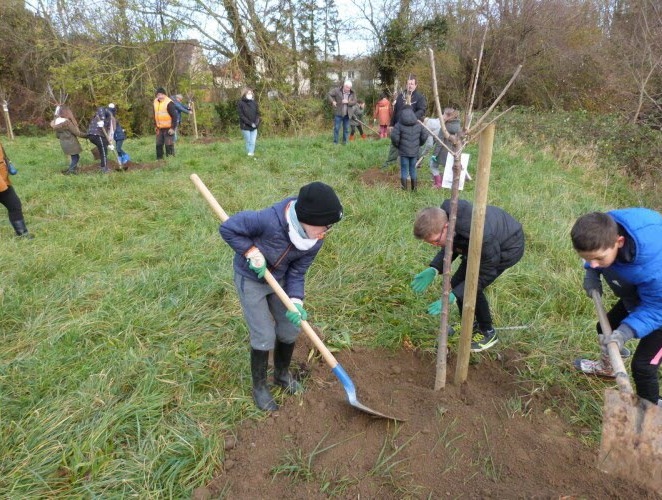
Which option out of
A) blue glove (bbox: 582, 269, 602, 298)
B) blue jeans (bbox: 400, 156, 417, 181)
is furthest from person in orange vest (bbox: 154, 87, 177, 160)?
blue glove (bbox: 582, 269, 602, 298)

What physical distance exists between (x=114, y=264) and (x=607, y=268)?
166 inches

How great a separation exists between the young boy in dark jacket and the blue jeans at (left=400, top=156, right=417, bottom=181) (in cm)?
400

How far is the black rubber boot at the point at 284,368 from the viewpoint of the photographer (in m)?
2.70

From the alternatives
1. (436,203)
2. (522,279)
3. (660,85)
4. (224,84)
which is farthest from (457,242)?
(224,84)

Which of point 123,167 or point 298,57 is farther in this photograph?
A: point 298,57

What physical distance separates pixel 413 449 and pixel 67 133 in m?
9.15

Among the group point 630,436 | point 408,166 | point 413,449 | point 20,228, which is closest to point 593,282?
point 630,436

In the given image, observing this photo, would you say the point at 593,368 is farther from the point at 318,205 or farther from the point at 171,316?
the point at 171,316

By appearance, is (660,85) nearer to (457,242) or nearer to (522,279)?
(522,279)

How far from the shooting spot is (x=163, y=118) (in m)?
9.64

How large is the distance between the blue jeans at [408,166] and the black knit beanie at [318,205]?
199 inches

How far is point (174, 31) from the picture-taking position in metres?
14.5

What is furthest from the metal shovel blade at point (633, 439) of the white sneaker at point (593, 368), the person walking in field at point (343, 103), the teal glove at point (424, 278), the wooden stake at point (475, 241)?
the person walking in field at point (343, 103)

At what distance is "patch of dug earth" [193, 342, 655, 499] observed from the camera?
2084 mm
